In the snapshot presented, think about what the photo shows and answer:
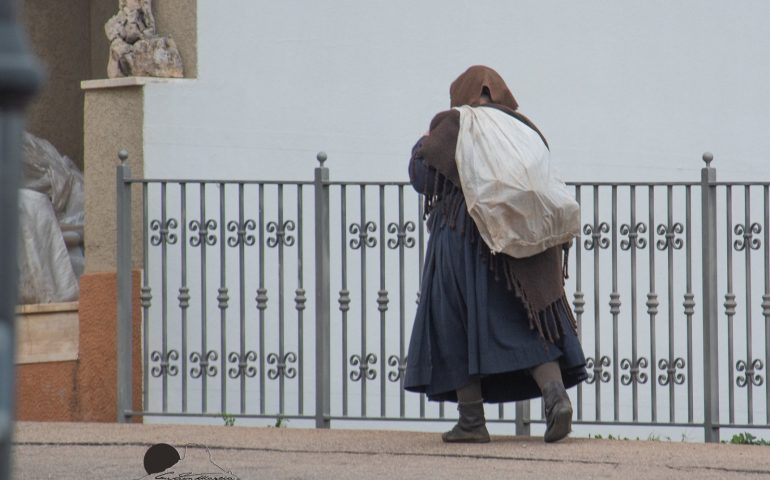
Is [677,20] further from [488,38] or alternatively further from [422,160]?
[422,160]

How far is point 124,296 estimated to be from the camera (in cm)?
681

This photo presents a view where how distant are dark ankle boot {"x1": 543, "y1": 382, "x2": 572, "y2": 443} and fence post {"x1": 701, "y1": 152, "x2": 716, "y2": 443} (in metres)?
1.22

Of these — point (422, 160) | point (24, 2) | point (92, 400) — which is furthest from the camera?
point (24, 2)

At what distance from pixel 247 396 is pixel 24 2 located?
3.86 metres

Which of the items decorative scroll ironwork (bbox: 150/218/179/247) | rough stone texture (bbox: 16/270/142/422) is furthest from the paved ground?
rough stone texture (bbox: 16/270/142/422)

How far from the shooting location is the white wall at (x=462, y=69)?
7.79m

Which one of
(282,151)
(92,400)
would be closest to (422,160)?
(282,151)

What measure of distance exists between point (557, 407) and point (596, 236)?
Answer: 54.0 inches

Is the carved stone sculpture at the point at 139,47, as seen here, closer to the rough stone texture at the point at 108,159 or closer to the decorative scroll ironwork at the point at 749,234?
the rough stone texture at the point at 108,159

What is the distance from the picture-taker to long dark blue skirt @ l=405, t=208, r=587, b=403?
5250 millimetres

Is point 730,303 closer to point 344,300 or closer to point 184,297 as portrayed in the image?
point 344,300

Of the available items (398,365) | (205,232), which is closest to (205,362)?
(205,232)

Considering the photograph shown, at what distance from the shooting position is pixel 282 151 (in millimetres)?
7801

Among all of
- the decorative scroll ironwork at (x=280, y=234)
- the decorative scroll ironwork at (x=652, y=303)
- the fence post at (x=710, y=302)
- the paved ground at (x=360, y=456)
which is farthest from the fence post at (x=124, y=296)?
the fence post at (x=710, y=302)
